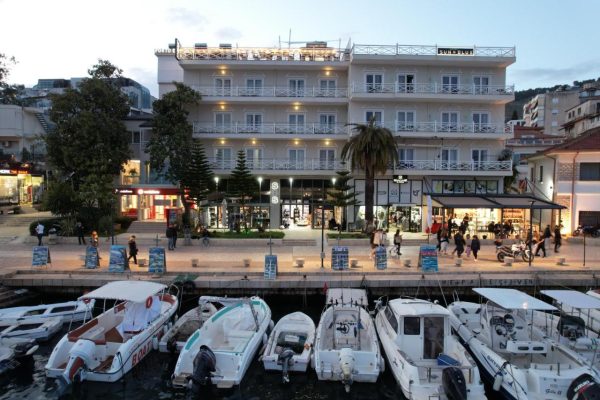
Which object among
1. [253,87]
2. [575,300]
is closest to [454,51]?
[253,87]

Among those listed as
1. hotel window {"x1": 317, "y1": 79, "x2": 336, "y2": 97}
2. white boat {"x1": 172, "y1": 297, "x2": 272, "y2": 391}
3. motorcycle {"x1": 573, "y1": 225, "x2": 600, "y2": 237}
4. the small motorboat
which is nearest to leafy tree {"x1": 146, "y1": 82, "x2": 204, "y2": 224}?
hotel window {"x1": 317, "y1": 79, "x2": 336, "y2": 97}

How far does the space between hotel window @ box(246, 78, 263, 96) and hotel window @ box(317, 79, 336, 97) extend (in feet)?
18.6

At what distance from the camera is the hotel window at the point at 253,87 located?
40062 millimetres

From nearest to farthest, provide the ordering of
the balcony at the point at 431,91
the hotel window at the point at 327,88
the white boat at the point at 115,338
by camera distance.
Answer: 1. the white boat at the point at 115,338
2. the balcony at the point at 431,91
3. the hotel window at the point at 327,88

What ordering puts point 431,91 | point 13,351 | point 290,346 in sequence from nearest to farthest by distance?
point 13,351 → point 290,346 → point 431,91

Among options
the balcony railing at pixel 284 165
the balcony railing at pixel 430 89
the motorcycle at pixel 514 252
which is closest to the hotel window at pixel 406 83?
the balcony railing at pixel 430 89

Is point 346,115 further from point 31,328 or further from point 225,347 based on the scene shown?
point 31,328

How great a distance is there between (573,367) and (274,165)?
96.7ft

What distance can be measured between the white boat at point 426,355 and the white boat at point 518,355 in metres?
1.11

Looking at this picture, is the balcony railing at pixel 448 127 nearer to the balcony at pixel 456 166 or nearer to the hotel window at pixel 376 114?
the hotel window at pixel 376 114

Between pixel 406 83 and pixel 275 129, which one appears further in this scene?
pixel 275 129

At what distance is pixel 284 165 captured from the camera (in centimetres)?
3909

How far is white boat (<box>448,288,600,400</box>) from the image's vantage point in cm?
1162

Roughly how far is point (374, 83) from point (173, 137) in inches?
730
